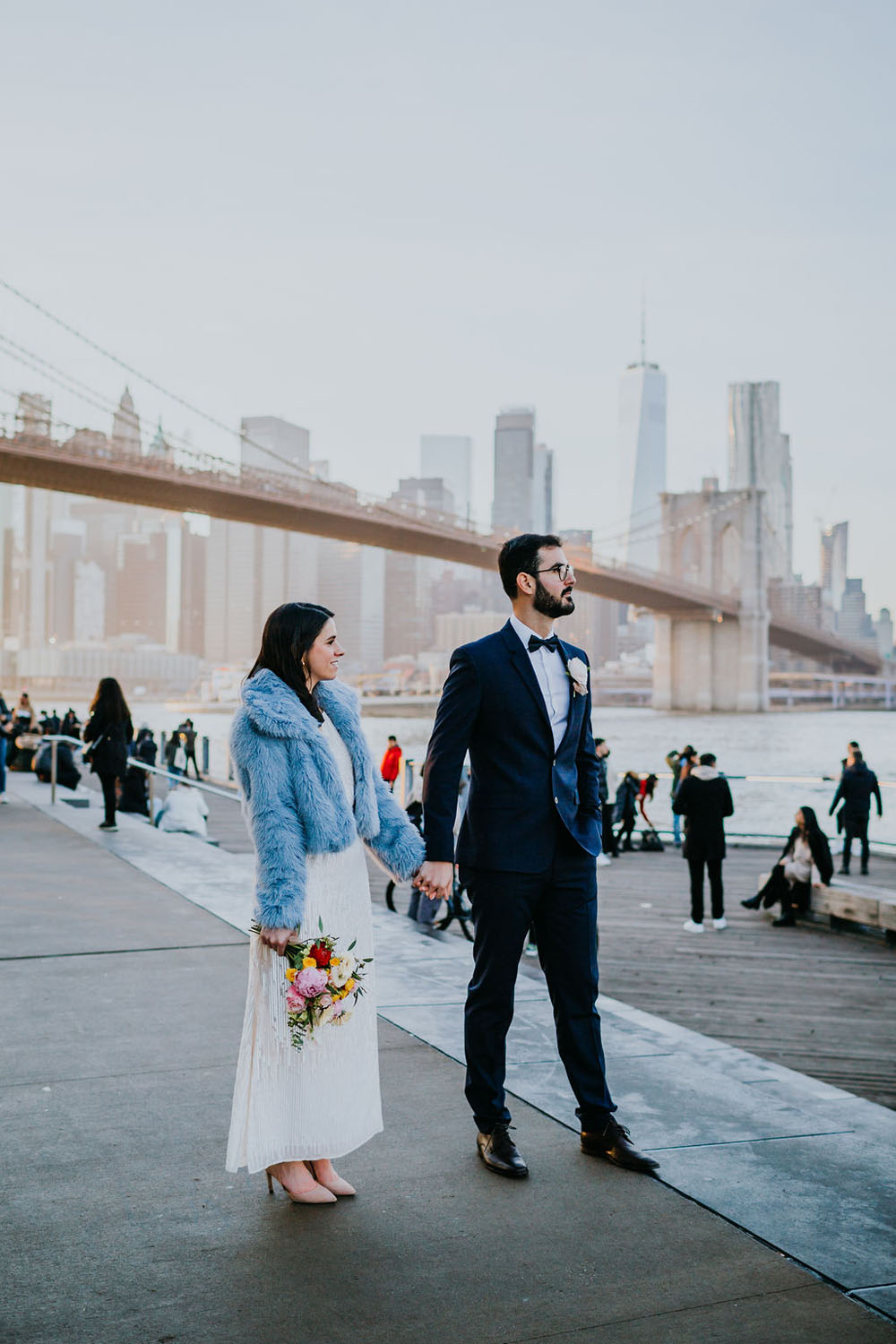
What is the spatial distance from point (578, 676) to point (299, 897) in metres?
0.85

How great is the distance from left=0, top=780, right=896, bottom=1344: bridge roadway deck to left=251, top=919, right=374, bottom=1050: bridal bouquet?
0.37m

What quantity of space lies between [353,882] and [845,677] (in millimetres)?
77996

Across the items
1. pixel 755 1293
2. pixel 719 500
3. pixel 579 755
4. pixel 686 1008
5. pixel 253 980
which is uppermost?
pixel 719 500

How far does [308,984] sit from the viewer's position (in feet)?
8.05

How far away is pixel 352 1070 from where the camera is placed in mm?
2518

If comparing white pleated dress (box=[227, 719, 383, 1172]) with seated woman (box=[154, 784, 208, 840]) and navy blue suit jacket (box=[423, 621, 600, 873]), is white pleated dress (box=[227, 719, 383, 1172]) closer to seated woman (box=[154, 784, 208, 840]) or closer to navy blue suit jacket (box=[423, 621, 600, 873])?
navy blue suit jacket (box=[423, 621, 600, 873])

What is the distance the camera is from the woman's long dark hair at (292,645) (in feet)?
8.45

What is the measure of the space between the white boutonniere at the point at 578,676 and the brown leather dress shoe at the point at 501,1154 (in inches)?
40.1

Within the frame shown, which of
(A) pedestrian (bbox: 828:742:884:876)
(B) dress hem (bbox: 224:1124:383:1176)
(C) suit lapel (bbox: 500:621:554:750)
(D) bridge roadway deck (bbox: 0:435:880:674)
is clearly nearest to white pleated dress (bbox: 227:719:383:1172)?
(B) dress hem (bbox: 224:1124:383:1176)

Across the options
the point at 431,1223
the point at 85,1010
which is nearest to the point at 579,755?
the point at 431,1223

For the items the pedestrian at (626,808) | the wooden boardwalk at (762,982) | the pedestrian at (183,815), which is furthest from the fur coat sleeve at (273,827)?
the pedestrian at (626,808)

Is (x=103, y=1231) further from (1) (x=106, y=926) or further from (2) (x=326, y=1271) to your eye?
(1) (x=106, y=926)

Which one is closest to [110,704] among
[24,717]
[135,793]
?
[135,793]

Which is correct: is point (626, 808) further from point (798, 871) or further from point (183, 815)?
point (183, 815)
